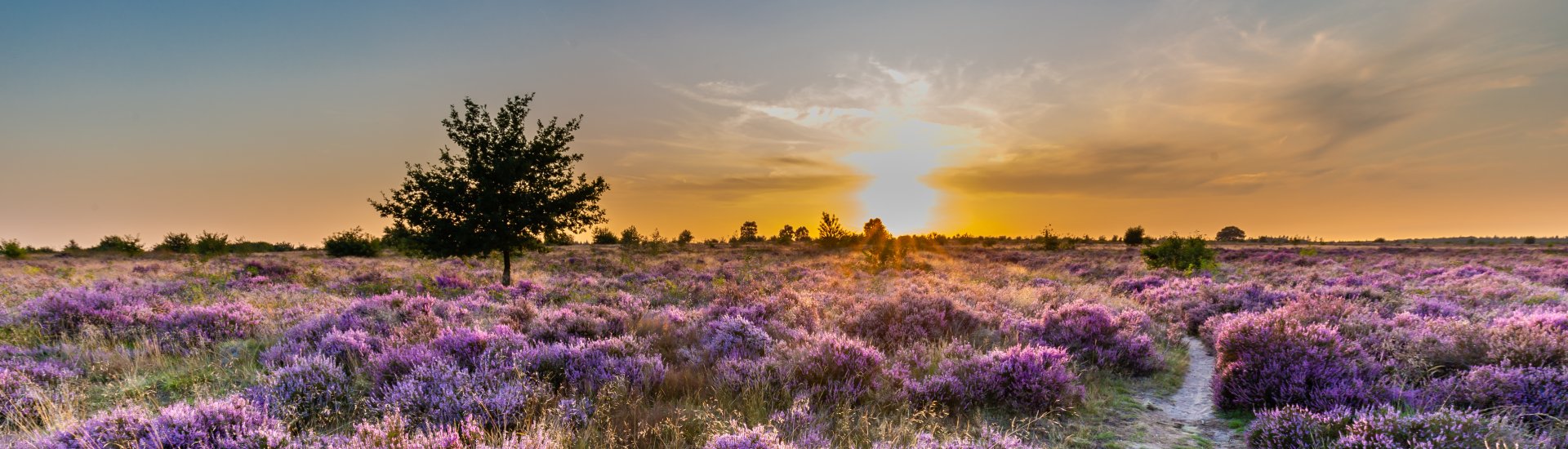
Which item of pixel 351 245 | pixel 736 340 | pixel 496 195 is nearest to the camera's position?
pixel 736 340

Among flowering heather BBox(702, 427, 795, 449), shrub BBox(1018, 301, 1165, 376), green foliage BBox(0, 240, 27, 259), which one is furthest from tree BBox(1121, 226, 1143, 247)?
green foliage BBox(0, 240, 27, 259)

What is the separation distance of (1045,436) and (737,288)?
33.1ft

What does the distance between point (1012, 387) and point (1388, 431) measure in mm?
2587

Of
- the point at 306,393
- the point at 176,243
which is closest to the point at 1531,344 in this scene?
the point at 306,393

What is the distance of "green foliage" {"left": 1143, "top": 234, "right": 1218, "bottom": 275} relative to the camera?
21922mm

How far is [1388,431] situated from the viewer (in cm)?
380

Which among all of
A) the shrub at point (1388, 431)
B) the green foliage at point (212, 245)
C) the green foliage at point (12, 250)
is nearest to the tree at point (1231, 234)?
the shrub at point (1388, 431)

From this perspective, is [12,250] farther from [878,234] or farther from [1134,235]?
[1134,235]

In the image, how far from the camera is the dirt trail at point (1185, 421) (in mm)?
4975

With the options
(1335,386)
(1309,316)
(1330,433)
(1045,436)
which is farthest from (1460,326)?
(1045,436)

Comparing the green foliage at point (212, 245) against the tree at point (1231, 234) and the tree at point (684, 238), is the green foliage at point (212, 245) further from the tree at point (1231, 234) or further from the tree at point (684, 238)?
the tree at point (1231, 234)

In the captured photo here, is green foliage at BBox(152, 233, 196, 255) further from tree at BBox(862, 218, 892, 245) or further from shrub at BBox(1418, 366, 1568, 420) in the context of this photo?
shrub at BBox(1418, 366, 1568, 420)

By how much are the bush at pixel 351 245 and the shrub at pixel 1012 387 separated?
151 ft

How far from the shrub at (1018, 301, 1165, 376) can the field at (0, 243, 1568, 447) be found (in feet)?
0.13
